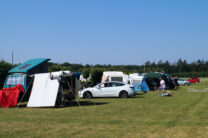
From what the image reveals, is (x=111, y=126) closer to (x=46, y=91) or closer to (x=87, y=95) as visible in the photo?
(x=46, y=91)

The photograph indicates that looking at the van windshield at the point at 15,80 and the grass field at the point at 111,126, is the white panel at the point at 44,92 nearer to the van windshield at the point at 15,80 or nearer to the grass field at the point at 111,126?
the van windshield at the point at 15,80

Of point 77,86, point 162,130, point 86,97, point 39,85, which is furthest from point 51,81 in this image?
point 162,130

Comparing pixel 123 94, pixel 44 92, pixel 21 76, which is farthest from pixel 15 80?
pixel 123 94

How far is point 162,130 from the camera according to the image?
26.2 feet

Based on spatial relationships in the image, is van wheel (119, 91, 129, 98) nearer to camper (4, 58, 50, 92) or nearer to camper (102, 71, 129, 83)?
camper (4, 58, 50, 92)

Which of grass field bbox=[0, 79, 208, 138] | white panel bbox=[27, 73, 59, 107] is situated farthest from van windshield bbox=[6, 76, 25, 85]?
grass field bbox=[0, 79, 208, 138]

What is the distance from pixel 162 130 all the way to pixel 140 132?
2.35 feet

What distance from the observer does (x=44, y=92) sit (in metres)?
14.5

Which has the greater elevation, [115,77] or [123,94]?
[115,77]

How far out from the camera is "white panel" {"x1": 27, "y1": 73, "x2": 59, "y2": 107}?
14.2 meters

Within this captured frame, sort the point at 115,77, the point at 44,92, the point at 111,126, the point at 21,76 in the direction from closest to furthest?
the point at 111,126, the point at 44,92, the point at 21,76, the point at 115,77

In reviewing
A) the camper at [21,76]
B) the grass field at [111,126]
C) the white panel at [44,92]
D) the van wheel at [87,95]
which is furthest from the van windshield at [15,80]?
the grass field at [111,126]

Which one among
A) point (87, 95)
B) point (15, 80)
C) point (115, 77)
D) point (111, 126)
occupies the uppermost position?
point (115, 77)

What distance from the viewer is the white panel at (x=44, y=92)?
14203mm
